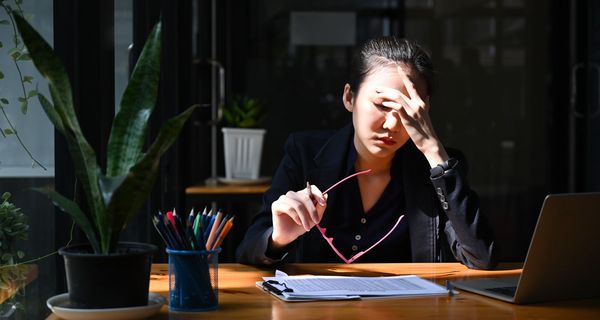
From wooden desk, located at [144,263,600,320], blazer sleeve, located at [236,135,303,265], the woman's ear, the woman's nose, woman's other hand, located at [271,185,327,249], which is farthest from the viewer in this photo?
the woman's ear

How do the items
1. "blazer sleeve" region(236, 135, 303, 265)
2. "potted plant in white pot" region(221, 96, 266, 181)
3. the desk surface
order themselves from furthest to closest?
"potted plant in white pot" region(221, 96, 266, 181) → the desk surface → "blazer sleeve" region(236, 135, 303, 265)

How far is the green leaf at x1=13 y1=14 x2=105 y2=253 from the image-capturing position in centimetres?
133

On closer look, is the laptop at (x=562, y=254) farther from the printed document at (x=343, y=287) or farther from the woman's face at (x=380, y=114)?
the woman's face at (x=380, y=114)

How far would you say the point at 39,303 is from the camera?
67.1 inches

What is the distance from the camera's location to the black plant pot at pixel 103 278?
1.33 metres

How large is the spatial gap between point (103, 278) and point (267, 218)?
2.90ft

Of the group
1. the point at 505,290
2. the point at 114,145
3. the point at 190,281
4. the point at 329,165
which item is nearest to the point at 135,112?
the point at 114,145

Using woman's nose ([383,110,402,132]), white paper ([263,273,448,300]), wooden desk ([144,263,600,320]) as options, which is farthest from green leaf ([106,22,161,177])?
woman's nose ([383,110,402,132])

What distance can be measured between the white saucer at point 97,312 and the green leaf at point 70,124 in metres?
0.11

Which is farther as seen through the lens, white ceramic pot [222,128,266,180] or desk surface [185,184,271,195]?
white ceramic pot [222,128,266,180]

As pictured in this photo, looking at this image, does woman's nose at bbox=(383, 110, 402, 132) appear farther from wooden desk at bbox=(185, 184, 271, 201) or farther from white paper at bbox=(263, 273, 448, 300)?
wooden desk at bbox=(185, 184, 271, 201)

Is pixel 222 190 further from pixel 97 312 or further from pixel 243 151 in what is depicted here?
pixel 97 312

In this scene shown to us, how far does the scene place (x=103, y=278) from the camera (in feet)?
4.37

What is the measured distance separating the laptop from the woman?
420 mm
